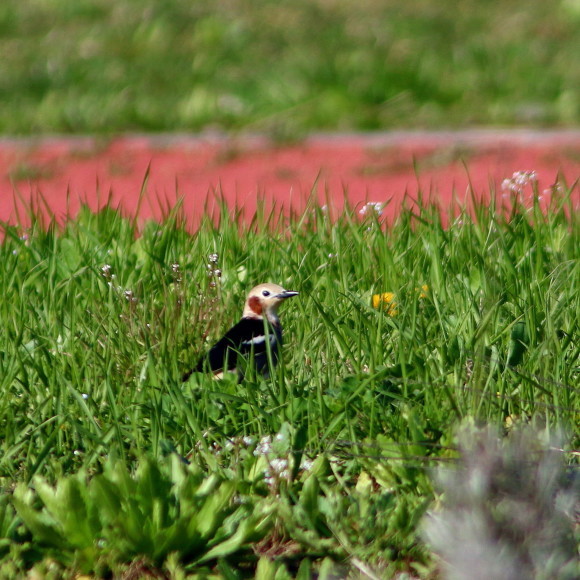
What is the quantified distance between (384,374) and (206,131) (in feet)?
21.4

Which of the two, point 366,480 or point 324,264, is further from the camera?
point 324,264

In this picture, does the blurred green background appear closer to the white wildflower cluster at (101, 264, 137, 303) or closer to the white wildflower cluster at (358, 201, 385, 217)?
the white wildflower cluster at (358, 201, 385, 217)

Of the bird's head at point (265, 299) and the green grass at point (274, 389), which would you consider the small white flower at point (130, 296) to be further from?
the bird's head at point (265, 299)

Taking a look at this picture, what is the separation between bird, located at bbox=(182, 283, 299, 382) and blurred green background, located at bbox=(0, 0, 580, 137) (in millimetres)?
5411

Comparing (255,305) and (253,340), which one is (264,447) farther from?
(255,305)

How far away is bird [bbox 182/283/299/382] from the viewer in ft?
12.3

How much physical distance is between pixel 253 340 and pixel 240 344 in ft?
0.16

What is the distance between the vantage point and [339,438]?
3.34m

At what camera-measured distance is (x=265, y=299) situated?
399cm

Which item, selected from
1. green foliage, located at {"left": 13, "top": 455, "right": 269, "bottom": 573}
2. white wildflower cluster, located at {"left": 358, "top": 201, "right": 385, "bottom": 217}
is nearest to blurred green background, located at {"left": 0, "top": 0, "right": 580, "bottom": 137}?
white wildflower cluster, located at {"left": 358, "top": 201, "right": 385, "bottom": 217}

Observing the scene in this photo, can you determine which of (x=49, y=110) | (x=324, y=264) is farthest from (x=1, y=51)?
(x=324, y=264)

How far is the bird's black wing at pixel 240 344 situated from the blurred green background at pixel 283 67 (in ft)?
18.2

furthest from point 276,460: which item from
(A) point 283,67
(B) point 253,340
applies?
(A) point 283,67

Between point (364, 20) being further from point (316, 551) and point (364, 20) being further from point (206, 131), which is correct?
point (316, 551)
